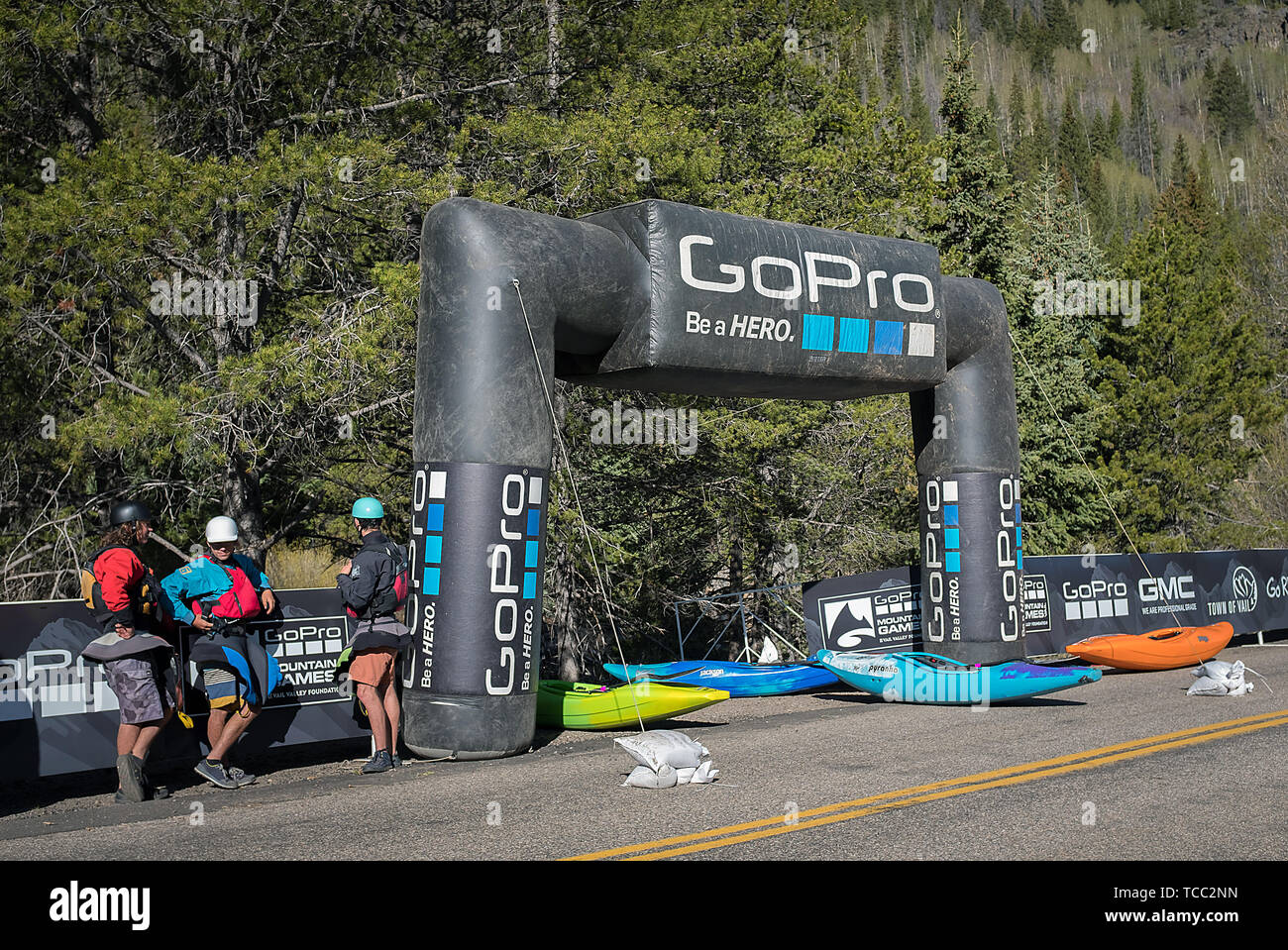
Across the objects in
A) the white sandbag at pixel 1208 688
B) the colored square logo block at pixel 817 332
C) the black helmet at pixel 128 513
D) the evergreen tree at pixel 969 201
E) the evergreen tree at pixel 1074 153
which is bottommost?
the white sandbag at pixel 1208 688

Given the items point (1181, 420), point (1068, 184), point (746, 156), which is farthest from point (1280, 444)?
point (1068, 184)

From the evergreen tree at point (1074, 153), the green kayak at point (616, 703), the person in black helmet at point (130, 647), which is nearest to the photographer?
the person in black helmet at point (130, 647)

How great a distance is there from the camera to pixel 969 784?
8008 millimetres

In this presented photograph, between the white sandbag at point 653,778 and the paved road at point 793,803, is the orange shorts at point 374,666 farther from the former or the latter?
the white sandbag at point 653,778

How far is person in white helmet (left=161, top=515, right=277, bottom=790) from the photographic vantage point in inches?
345

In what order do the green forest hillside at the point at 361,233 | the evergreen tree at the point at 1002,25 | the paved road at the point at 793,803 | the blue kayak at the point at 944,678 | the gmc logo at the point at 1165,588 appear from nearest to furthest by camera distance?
the paved road at the point at 793,803 → the blue kayak at the point at 944,678 → the green forest hillside at the point at 361,233 → the gmc logo at the point at 1165,588 → the evergreen tree at the point at 1002,25

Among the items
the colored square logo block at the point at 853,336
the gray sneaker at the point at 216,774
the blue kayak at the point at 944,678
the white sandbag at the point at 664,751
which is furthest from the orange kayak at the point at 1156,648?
the gray sneaker at the point at 216,774

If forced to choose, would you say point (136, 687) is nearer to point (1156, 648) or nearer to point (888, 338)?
point (888, 338)

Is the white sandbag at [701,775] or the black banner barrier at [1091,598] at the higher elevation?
the black banner barrier at [1091,598]

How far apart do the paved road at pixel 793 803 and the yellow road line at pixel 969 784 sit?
0.08 feet

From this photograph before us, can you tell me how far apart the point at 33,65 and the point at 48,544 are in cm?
672

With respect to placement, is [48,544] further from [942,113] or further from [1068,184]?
[1068,184]

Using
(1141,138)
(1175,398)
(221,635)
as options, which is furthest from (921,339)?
(1141,138)

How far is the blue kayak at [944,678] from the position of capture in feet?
38.6
